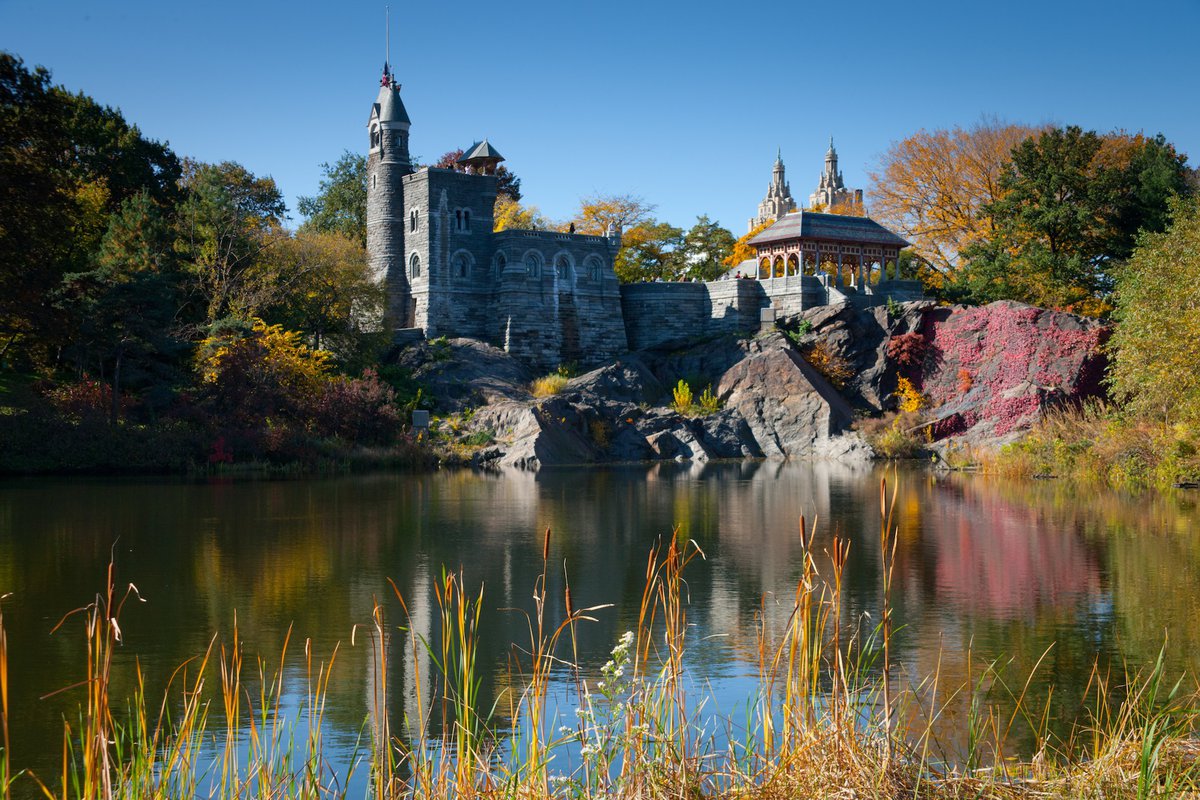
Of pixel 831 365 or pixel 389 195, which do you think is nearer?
pixel 831 365

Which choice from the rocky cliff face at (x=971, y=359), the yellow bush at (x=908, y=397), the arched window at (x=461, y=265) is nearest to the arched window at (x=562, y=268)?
the arched window at (x=461, y=265)

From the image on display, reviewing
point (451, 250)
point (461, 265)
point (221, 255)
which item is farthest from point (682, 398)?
point (221, 255)

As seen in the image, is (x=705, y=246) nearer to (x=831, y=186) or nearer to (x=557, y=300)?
(x=557, y=300)

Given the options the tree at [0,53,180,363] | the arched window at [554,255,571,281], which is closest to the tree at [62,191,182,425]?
the tree at [0,53,180,363]

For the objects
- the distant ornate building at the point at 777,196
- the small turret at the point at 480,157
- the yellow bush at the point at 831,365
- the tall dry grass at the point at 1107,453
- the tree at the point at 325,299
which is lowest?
the tall dry grass at the point at 1107,453

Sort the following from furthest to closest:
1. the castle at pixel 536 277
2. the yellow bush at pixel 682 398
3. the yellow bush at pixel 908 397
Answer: the castle at pixel 536 277
the yellow bush at pixel 908 397
the yellow bush at pixel 682 398

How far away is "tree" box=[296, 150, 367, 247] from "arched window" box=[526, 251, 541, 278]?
12475 millimetres

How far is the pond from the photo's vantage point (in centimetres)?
958

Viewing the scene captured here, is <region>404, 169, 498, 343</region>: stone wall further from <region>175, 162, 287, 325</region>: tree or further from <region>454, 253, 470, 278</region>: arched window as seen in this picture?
<region>175, 162, 287, 325</region>: tree

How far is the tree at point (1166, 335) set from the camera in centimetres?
2381

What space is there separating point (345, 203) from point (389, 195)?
1393cm

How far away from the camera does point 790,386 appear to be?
41.4 meters

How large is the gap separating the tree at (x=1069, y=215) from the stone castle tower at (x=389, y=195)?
2196cm

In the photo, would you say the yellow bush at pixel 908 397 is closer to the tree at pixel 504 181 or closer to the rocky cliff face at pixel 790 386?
the rocky cliff face at pixel 790 386
